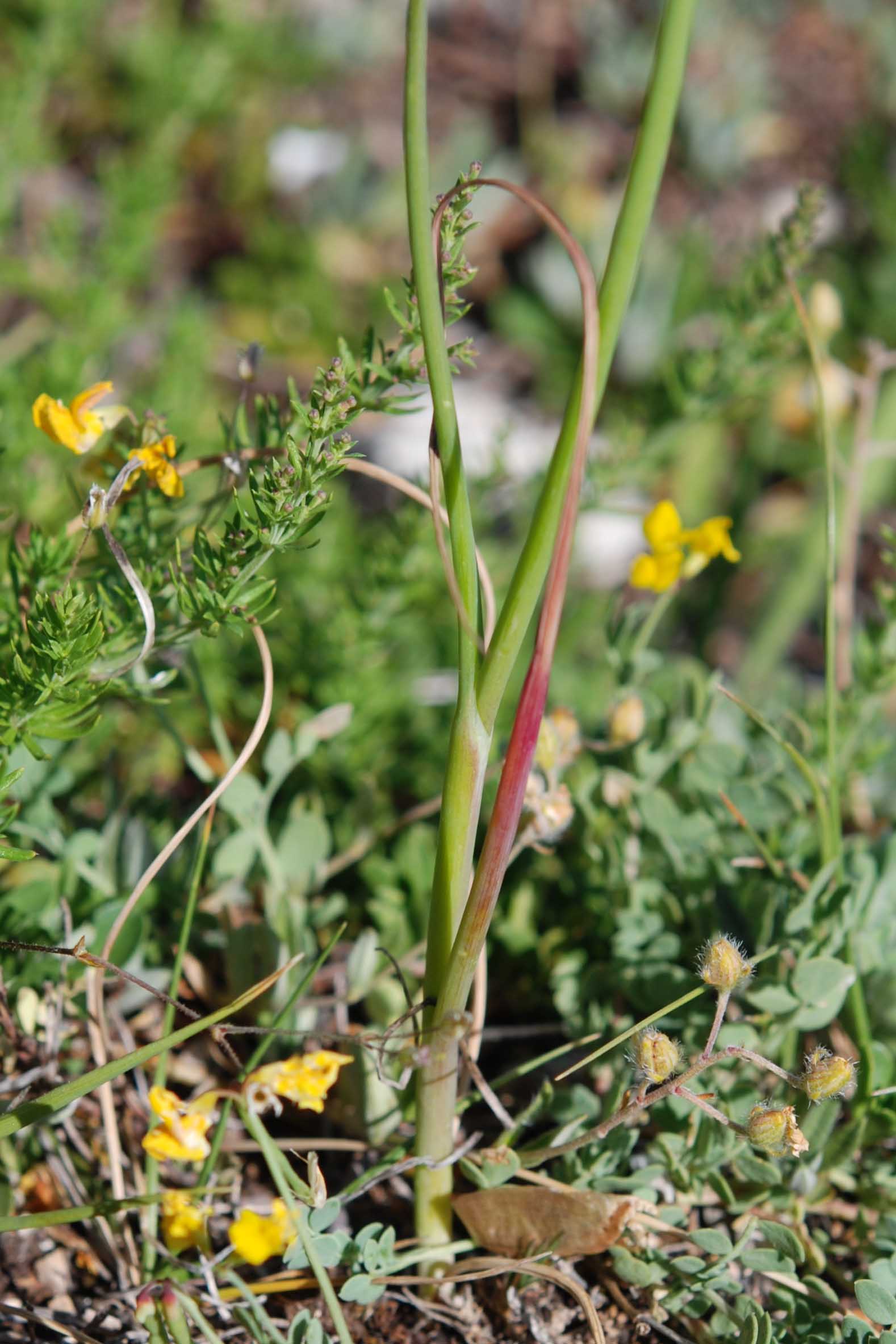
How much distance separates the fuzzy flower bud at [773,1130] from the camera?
2.54 feet

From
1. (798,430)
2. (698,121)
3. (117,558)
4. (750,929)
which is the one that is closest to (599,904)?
(750,929)

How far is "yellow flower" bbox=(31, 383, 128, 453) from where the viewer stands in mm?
912

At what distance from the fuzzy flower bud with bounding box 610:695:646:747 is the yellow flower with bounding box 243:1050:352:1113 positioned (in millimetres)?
452

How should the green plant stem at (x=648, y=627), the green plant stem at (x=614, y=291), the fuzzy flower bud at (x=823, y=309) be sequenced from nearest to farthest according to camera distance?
the green plant stem at (x=614, y=291), the green plant stem at (x=648, y=627), the fuzzy flower bud at (x=823, y=309)

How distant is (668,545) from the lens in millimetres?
1078

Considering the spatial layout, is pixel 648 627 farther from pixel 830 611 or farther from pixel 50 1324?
pixel 50 1324

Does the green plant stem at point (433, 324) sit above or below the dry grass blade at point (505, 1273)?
above

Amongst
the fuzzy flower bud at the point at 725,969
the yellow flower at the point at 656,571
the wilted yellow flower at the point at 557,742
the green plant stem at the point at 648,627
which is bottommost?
the fuzzy flower bud at the point at 725,969

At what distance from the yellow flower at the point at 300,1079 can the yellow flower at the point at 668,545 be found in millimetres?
506

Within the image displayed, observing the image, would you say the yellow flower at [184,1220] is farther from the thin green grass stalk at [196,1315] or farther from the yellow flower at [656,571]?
the yellow flower at [656,571]

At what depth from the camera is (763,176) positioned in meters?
3.07

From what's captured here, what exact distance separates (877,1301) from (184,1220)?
538mm

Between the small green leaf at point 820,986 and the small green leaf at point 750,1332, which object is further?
the small green leaf at point 820,986

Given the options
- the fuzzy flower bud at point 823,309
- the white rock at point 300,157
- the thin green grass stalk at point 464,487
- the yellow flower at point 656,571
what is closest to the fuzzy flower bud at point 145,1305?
the thin green grass stalk at point 464,487
